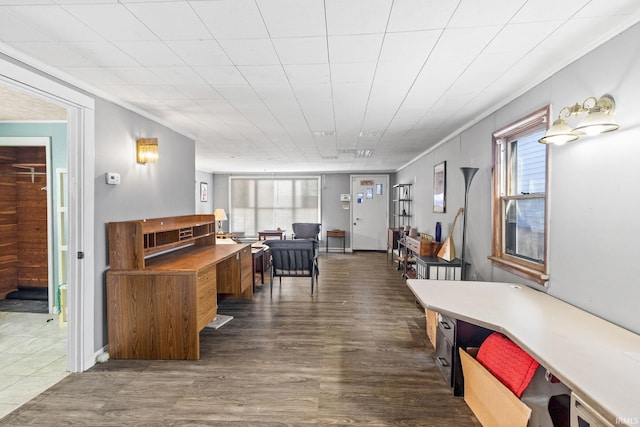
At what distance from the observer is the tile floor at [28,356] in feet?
7.18

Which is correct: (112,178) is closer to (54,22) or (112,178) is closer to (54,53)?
(54,53)

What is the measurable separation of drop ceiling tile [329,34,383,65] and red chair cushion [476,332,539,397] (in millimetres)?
2038

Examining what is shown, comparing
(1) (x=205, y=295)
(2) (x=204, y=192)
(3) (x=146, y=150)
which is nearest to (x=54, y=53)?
(3) (x=146, y=150)

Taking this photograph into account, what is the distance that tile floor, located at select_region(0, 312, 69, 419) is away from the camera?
219cm

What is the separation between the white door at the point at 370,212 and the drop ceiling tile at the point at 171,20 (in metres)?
7.18

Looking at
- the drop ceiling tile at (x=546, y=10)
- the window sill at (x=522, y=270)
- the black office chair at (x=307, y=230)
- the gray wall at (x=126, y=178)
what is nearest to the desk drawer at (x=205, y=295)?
the gray wall at (x=126, y=178)

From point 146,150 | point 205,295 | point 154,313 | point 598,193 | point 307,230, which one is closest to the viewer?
point 598,193

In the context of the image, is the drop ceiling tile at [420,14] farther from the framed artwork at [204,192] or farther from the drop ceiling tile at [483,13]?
the framed artwork at [204,192]

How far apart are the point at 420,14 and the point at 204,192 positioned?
803 cm

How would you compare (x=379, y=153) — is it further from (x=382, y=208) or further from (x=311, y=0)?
(x=311, y=0)

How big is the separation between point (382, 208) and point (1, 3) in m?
8.00

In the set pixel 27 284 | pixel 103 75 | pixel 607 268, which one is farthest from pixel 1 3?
pixel 27 284

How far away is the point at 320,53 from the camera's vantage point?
77.3 inches

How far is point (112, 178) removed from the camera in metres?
2.68
